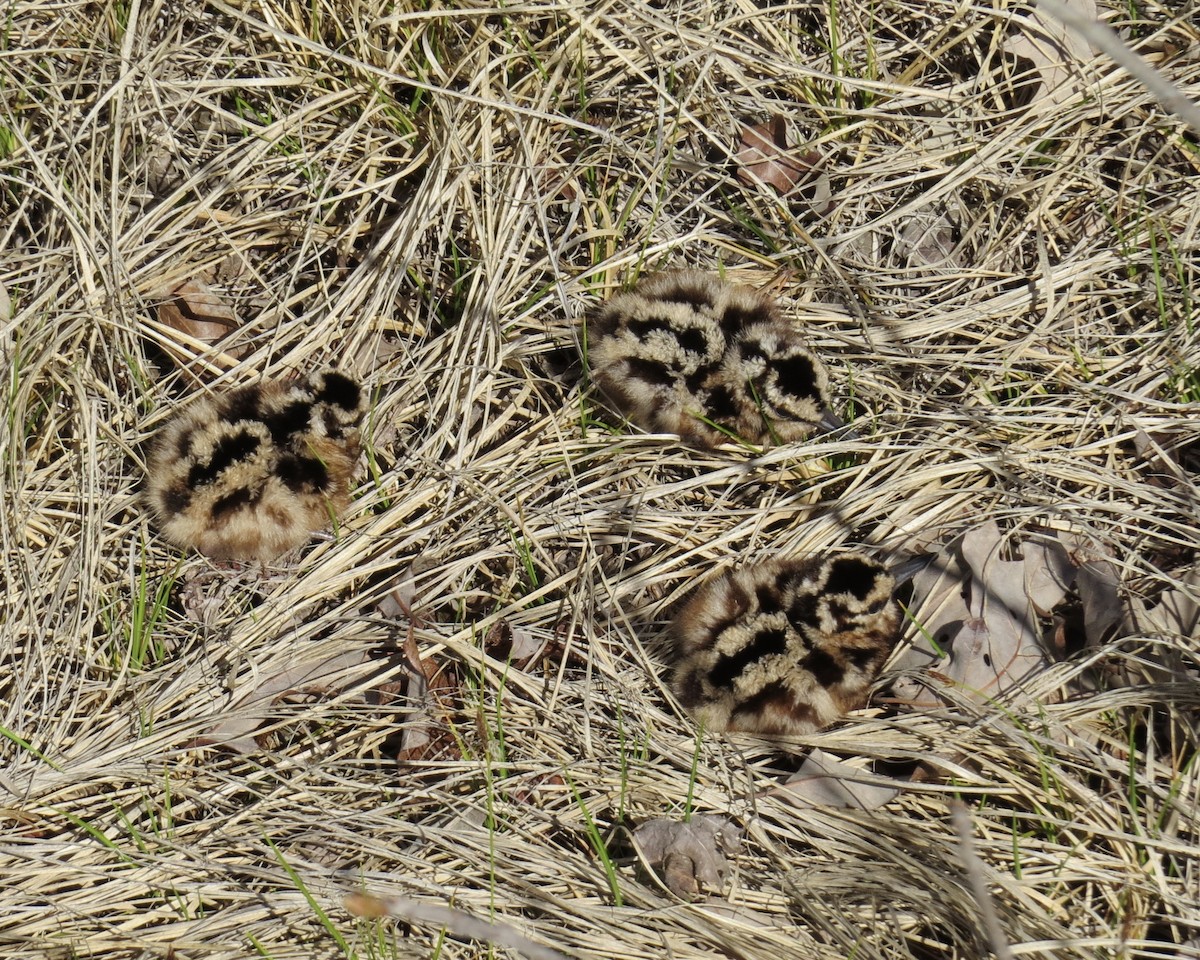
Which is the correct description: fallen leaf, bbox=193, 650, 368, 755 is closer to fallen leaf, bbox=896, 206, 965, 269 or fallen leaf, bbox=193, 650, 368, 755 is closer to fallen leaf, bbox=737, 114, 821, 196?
fallen leaf, bbox=737, 114, 821, 196

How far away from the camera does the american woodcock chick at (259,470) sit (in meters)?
3.24

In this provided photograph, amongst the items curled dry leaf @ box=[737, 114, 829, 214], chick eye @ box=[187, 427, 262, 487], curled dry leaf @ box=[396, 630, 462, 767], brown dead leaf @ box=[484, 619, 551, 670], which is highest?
curled dry leaf @ box=[737, 114, 829, 214]

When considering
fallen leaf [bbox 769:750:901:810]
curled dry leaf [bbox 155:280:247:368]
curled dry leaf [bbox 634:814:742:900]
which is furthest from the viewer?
curled dry leaf [bbox 155:280:247:368]

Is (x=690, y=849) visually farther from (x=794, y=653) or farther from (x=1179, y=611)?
(x=1179, y=611)

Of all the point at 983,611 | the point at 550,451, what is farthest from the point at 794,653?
the point at 550,451

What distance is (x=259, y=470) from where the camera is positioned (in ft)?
10.7

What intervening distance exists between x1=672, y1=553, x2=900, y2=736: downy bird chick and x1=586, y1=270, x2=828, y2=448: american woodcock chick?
54 cm

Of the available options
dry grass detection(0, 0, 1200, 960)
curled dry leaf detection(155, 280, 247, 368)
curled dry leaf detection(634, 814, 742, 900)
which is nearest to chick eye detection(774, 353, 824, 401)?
dry grass detection(0, 0, 1200, 960)

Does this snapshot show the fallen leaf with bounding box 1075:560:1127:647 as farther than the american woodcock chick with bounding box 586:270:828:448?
No

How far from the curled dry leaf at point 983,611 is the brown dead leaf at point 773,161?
4.76 ft

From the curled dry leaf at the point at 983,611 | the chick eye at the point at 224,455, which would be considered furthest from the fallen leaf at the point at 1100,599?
the chick eye at the point at 224,455

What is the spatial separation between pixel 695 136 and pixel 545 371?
1.04 metres

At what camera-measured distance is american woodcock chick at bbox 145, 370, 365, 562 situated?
3236 millimetres

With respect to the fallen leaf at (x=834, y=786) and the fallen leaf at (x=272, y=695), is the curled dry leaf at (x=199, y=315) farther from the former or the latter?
the fallen leaf at (x=834, y=786)
